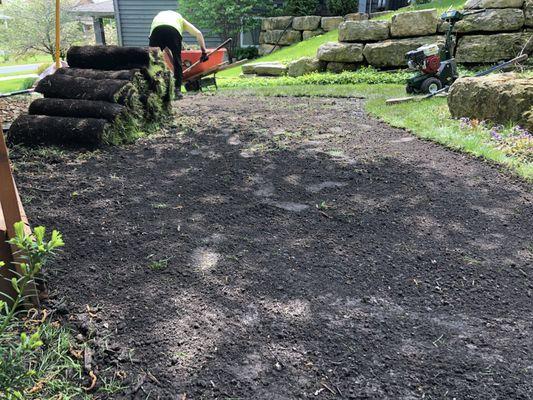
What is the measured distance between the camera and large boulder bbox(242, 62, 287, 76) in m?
11.9

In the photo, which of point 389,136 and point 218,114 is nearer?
point 389,136

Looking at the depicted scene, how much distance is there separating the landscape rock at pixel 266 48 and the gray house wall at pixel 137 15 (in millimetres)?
5083

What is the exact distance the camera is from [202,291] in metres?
2.38

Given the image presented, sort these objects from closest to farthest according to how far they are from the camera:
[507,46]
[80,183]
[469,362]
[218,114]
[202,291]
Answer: [469,362]
[202,291]
[80,183]
[218,114]
[507,46]

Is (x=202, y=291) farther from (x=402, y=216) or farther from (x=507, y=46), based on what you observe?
(x=507, y=46)

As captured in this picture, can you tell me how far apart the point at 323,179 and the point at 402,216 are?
36.8 inches

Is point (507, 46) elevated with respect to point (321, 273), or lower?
elevated

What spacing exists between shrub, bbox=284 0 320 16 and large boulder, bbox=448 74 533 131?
1141 centimetres

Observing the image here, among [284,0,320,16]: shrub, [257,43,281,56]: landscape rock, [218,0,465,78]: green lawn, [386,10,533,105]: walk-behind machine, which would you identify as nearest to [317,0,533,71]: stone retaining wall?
[218,0,465,78]: green lawn

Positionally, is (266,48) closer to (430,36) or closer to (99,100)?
(430,36)

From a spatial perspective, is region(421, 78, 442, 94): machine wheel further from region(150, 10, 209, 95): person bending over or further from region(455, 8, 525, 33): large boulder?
region(150, 10, 209, 95): person bending over

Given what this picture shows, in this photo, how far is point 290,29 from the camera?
15.8 metres

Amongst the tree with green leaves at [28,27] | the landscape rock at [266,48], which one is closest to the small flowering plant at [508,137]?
the landscape rock at [266,48]

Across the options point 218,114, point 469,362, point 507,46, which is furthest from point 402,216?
point 507,46
